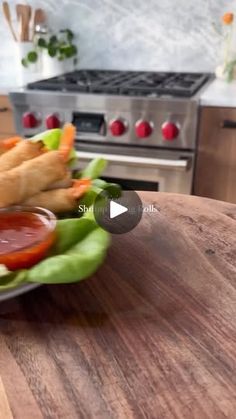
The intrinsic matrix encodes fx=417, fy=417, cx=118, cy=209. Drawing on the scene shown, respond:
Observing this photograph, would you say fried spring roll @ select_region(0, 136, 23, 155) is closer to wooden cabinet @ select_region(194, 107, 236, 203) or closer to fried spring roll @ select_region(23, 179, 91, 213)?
fried spring roll @ select_region(23, 179, 91, 213)

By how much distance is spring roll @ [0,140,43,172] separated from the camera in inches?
24.4

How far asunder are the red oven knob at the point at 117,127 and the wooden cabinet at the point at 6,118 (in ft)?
1.44

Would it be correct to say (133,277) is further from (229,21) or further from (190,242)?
(229,21)

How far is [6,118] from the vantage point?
1.66m

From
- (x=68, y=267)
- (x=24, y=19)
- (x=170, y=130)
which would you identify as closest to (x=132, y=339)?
(x=68, y=267)

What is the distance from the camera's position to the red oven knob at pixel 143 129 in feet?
4.72

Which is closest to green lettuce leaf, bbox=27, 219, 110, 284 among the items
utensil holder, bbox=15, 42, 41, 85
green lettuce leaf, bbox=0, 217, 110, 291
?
green lettuce leaf, bbox=0, 217, 110, 291

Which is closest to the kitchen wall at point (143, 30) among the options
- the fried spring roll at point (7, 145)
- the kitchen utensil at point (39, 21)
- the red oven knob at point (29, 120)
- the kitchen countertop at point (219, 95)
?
the kitchen utensil at point (39, 21)

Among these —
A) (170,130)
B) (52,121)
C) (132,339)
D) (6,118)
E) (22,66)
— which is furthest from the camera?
Result: (22,66)

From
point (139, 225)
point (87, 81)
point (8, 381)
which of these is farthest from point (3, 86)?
point (8, 381)

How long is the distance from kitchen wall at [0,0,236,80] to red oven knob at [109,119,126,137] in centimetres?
61

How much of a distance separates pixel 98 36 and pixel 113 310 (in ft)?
5.59

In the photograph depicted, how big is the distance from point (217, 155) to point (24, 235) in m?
1.08

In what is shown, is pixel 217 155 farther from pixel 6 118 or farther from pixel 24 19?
pixel 24 19
